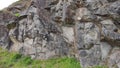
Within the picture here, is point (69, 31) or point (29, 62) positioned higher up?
point (69, 31)

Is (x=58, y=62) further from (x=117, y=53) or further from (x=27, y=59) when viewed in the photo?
(x=117, y=53)

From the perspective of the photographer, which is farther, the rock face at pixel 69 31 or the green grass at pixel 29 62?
the green grass at pixel 29 62

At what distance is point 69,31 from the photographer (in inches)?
619

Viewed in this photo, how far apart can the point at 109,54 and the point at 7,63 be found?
21.9 feet

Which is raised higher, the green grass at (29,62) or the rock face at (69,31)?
the rock face at (69,31)

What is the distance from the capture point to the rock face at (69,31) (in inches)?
545

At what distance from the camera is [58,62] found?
14.8 m

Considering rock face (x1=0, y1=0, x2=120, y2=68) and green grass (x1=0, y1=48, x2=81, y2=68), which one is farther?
green grass (x1=0, y1=48, x2=81, y2=68)

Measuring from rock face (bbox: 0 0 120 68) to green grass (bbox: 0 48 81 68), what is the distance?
0.40 m

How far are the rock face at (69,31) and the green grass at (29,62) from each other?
1.32ft

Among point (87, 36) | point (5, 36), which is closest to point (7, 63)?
point (5, 36)

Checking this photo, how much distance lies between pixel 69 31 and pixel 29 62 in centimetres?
323

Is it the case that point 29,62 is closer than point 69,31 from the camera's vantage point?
Yes

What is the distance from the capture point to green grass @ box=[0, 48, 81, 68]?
14359 mm
